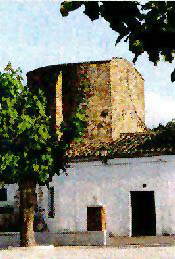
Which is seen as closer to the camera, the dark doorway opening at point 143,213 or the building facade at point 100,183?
the building facade at point 100,183

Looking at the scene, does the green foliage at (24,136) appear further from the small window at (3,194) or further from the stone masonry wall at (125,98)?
the stone masonry wall at (125,98)

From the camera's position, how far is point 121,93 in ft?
90.0

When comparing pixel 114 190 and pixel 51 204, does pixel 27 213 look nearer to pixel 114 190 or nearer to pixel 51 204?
pixel 51 204

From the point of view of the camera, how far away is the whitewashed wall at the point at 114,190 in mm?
21422

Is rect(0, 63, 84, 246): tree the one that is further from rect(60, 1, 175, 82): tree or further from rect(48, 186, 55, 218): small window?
rect(60, 1, 175, 82): tree

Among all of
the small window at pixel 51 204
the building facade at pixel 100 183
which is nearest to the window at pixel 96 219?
the building facade at pixel 100 183

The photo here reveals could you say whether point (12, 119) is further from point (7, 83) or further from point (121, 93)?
point (121, 93)

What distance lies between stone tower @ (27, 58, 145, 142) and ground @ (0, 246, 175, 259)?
9343 mm

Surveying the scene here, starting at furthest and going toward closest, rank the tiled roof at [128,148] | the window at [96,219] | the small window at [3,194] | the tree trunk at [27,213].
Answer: the small window at [3,194]
the tiled roof at [128,148]
the window at [96,219]
the tree trunk at [27,213]

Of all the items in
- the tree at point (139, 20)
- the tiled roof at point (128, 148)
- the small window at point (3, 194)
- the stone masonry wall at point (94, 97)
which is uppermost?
the stone masonry wall at point (94, 97)

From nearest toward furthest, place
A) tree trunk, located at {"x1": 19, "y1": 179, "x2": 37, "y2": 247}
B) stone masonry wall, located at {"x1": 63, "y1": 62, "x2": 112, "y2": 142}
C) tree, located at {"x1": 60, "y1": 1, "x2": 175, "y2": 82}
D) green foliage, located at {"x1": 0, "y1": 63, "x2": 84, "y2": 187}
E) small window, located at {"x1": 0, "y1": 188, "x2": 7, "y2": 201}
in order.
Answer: tree, located at {"x1": 60, "y1": 1, "x2": 175, "y2": 82}, green foliage, located at {"x1": 0, "y1": 63, "x2": 84, "y2": 187}, tree trunk, located at {"x1": 19, "y1": 179, "x2": 37, "y2": 247}, small window, located at {"x1": 0, "y1": 188, "x2": 7, "y2": 201}, stone masonry wall, located at {"x1": 63, "y1": 62, "x2": 112, "y2": 142}

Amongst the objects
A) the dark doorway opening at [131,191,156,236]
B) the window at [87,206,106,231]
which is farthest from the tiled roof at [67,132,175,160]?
Answer: the window at [87,206,106,231]

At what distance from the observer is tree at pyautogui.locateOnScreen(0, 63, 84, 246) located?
18688 mm

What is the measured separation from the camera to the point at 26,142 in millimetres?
18797
